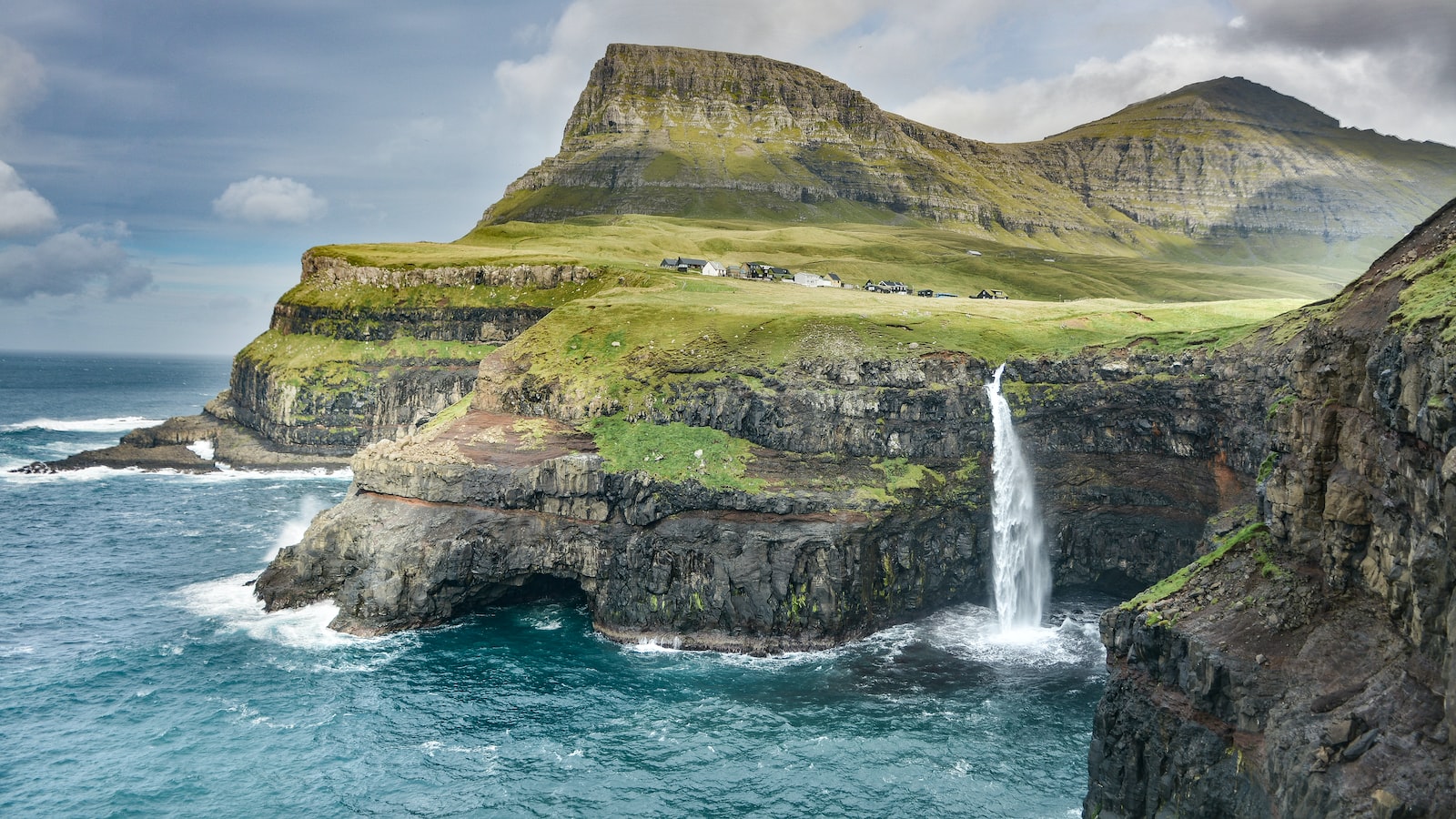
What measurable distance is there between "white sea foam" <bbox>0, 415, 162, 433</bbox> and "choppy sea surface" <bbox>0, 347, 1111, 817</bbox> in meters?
97.6

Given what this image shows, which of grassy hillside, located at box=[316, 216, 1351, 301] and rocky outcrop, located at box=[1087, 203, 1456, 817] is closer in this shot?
rocky outcrop, located at box=[1087, 203, 1456, 817]

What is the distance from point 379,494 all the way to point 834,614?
36379 millimetres

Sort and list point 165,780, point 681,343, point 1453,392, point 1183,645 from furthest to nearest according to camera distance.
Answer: point 681,343 < point 165,780 < point 1183,645 < point 1453,392

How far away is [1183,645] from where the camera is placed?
104ft

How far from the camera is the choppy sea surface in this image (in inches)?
1674

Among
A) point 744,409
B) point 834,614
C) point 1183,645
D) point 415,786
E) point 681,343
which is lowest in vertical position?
point 415,786

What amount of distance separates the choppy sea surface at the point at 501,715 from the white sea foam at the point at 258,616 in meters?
0.24

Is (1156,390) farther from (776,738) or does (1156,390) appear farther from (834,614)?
(776,738)

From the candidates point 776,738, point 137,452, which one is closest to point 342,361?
point 137,452

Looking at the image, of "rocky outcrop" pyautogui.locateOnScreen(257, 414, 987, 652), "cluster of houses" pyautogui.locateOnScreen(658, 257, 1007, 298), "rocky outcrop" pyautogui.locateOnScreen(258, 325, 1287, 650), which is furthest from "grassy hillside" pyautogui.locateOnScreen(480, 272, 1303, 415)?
"cluster of houses" pyautogui.locateOnScreen(658, 257, 1007, 298)

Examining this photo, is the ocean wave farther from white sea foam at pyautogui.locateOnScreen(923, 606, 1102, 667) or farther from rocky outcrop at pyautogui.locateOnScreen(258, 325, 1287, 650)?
white sea foam at pyautogui.locateOnScreen(923, 606, 1102, 667)

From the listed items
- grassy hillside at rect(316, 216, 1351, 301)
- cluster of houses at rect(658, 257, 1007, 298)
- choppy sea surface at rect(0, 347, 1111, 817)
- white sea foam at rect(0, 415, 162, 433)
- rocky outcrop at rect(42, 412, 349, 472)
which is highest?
grassy hillside at rect(316, 216, 1351, 301)

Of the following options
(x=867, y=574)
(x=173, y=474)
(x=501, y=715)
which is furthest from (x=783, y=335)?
(x=173, y=474)

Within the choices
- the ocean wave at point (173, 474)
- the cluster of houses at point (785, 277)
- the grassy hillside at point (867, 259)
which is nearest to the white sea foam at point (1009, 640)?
the cluster of houses at point (785, 277)
